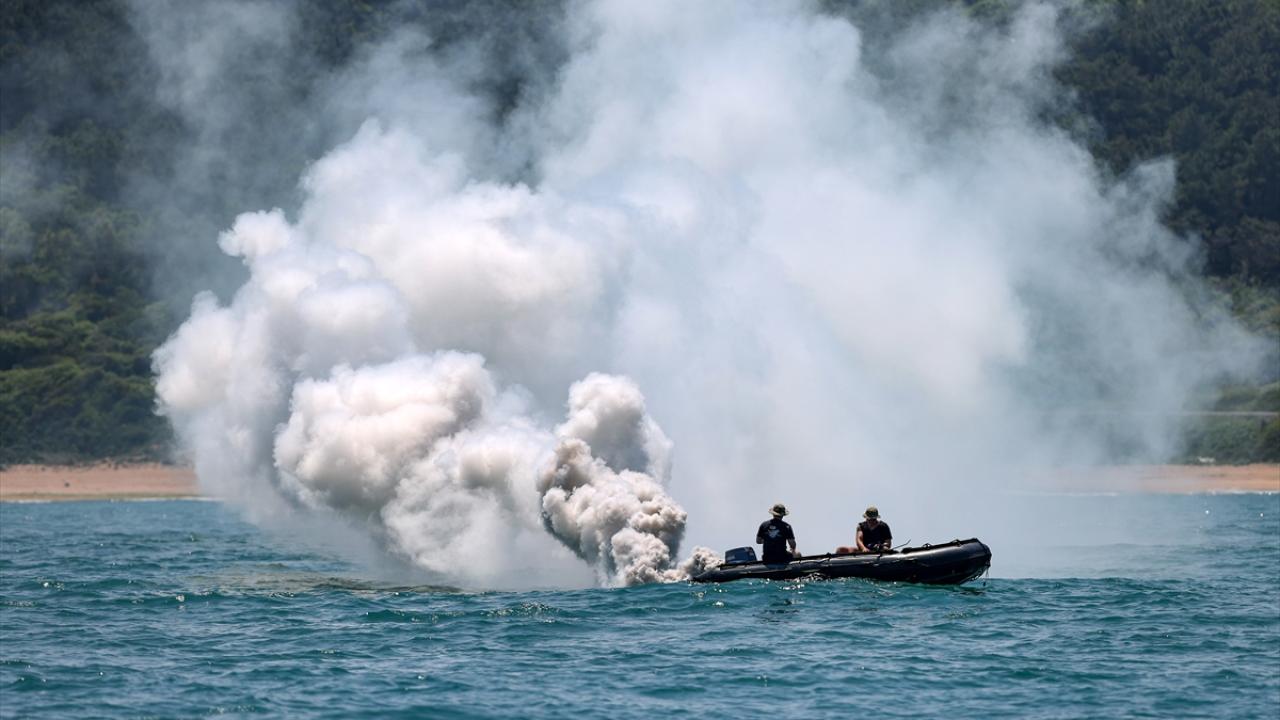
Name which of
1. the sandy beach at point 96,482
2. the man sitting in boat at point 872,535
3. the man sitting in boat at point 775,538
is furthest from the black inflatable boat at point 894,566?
the sandy beach at point 96,482

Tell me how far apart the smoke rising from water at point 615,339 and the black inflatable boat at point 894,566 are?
1790 mm

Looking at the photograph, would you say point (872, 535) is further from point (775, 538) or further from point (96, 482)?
point (96, 482)

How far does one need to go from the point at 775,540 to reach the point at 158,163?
120m

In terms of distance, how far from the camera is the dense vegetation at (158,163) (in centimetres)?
12588

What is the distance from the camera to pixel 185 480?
4648 inches

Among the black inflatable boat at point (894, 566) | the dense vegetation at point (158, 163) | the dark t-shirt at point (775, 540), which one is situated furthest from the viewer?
the dense vegetation at point (158, 163)

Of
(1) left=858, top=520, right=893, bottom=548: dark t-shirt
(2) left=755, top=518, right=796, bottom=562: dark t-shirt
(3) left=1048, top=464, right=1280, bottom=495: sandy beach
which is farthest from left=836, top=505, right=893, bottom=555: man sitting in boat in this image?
(3) left=1048, top=464, right=1280, bottom=495: sandy beach

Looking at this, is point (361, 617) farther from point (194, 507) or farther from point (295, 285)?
point (194, 507)

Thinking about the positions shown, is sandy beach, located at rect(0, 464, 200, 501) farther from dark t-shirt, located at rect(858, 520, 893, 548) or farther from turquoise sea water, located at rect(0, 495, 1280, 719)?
dark t-shirt, located at rect(858, 520, 893, 548)

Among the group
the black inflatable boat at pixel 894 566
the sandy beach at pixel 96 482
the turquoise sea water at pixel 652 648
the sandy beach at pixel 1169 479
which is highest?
the sandy beach at pixel 96 482

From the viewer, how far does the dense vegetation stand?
125875mm

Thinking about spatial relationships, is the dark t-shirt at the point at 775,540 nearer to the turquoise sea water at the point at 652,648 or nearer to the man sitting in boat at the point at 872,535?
the turquoise sea water at the point at 652,648

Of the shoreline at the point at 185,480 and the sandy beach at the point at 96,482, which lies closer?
the shoreline at the point at 185,480

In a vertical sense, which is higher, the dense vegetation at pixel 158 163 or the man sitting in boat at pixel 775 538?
the dense vegetation at pixel 158 163
